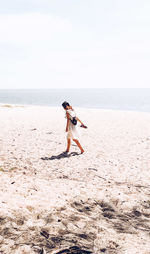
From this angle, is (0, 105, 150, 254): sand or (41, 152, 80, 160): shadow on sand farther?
(41, 152, 80, 160): shadow on sand

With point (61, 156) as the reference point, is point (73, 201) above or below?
below

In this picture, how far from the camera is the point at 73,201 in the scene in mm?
6484

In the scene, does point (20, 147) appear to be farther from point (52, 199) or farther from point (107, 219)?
point (107, 219)

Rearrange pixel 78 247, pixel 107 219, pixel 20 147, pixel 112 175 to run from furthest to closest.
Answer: pixel 20 147, pixel 112 175, pixel 107 219, pixel 78 247

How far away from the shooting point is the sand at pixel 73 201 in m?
4.53

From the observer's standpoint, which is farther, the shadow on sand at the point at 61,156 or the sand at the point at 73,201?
the shadow on sand at the point at 61,156

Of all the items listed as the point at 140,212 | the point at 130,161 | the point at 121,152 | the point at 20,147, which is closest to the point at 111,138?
the point at 121,152

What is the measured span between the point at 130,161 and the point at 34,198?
6240 millimetres

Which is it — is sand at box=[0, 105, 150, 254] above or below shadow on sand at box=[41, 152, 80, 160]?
below

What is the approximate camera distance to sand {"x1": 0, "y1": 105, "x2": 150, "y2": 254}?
178 inches

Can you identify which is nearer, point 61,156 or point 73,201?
point 73,201

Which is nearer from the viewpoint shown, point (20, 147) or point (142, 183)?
point (142, 183)

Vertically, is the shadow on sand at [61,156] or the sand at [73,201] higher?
the shadow on sand at [61,156]

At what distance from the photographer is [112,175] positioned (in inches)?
361
